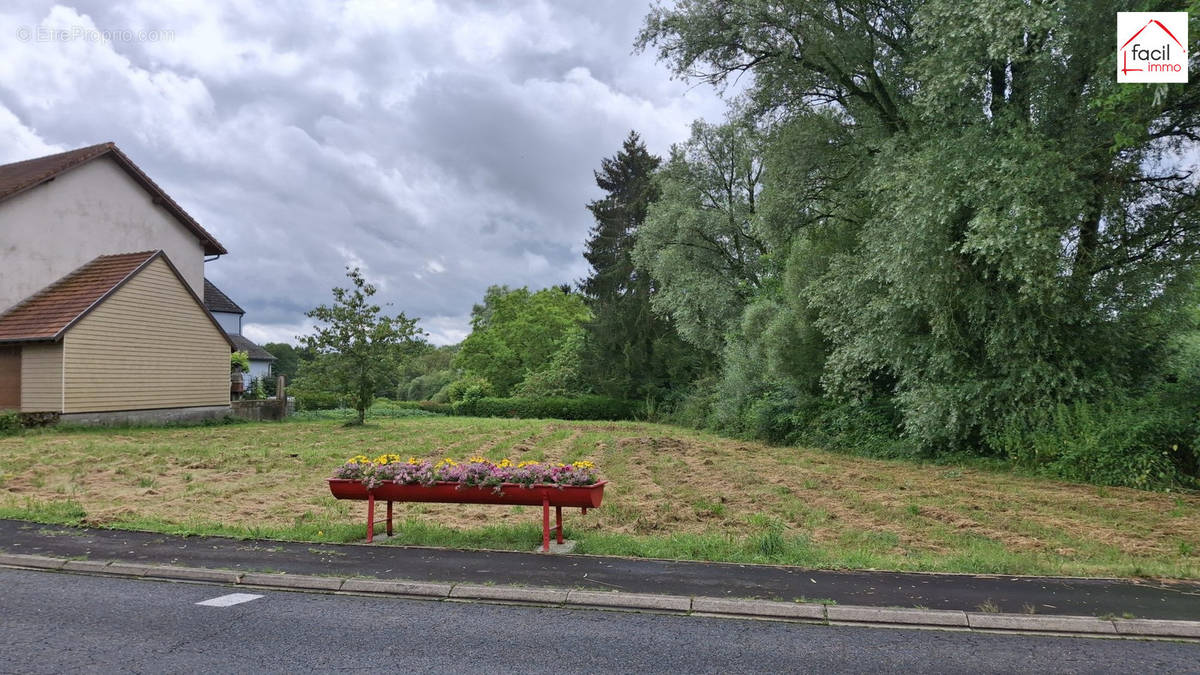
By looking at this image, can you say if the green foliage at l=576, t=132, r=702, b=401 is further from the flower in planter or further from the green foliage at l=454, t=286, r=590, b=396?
the flower in planter

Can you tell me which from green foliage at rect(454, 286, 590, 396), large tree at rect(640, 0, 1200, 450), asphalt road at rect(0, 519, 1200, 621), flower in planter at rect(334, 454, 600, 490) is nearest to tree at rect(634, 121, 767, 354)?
large tree at rect(640, 0, 1200, 450)

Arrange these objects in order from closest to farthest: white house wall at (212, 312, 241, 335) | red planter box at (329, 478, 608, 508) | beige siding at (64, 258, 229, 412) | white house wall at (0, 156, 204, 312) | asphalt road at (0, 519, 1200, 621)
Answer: asphalt road at (0, 519, 1200, 621) < red planter box at (329, 478, 608, 508) < beige siding at (64, 258, 229, 412) < white house wall at (0, 156, 204, 312) < white house wall at (212, 312, 241, 335)

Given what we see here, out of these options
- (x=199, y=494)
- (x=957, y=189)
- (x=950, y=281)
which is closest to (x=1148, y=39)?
(x=957, y=189)

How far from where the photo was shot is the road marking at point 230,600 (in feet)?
18.8

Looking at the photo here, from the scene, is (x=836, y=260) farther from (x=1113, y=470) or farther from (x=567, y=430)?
(x=567, y=430)

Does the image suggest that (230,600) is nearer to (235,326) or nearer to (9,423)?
(9,423)

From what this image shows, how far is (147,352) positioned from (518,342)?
2589cm

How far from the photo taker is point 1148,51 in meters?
12.1

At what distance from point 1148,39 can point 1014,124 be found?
2.47 metres

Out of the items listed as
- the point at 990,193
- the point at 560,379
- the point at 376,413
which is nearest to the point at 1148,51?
the point at 990,193

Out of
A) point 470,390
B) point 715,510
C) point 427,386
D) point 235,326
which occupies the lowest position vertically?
point 715,510

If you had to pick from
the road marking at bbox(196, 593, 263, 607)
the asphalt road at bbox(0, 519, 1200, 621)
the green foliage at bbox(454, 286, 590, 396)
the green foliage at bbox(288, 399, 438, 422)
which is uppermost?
the green foliage at bbox(454, 286, 590, 396)

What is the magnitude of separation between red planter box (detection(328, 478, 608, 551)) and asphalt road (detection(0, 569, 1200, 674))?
1620 millimetres

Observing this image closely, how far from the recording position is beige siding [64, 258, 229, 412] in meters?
22.8
